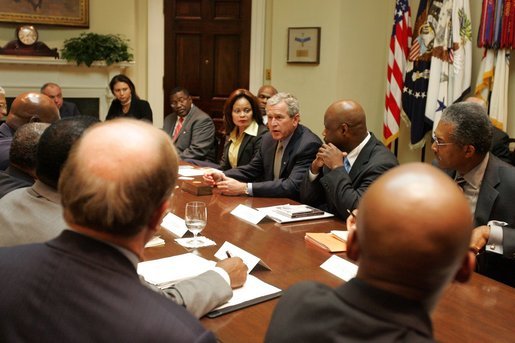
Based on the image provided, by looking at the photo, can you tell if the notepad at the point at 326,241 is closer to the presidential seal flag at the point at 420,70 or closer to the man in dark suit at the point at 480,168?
the man in dark suit at the point at 480,168

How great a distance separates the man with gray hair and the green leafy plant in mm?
4677

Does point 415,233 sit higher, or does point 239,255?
point 415,233

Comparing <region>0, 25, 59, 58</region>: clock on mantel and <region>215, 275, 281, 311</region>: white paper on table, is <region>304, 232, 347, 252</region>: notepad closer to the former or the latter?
<region>215, 275, 281, 311</region>: white paper on table

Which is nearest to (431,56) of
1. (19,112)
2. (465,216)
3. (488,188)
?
(488,188)

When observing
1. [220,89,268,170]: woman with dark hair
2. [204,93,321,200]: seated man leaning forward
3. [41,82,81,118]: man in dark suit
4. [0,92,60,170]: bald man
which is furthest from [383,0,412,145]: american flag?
[0,92,60,170]: bald man

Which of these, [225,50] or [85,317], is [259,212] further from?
[225,50]

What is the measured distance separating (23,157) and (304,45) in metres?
4.71

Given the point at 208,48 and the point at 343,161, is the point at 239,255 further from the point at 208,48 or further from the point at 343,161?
the point at 208,48

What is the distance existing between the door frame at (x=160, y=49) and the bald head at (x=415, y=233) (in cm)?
629

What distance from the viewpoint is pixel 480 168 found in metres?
2.54

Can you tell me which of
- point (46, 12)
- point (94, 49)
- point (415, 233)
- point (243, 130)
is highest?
point (46, 12)

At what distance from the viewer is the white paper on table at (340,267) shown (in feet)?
6.31

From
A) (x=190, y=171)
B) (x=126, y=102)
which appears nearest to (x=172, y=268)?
(x=190, y=171)

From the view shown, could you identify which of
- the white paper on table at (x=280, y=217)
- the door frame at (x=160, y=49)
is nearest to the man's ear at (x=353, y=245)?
the white paper on table at (x=280, y=217)
